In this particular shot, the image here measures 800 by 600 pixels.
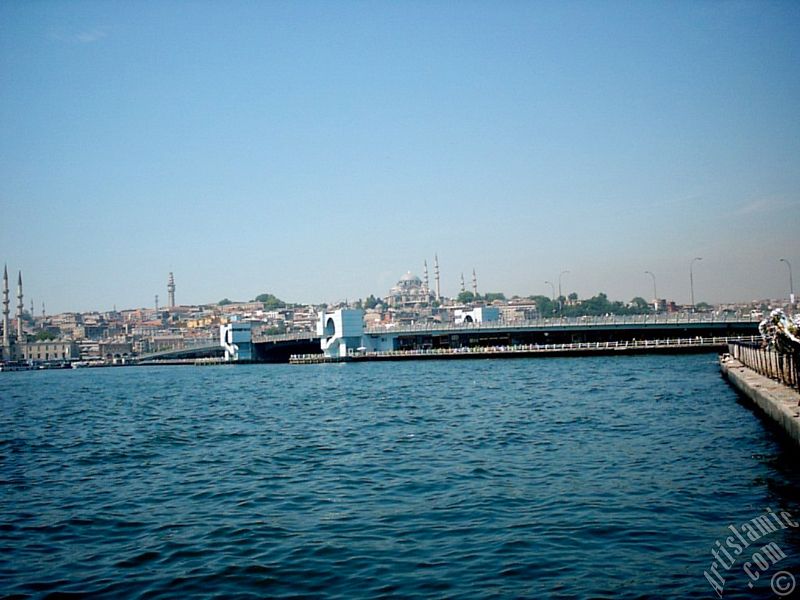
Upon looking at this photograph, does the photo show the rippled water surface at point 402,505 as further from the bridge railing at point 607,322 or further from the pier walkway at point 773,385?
the bridge railing at point 607,322

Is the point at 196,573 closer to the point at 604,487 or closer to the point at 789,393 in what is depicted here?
the point at 604,487

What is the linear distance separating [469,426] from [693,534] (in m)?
13.1

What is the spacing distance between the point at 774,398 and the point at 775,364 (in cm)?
732

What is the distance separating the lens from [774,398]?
20.7 m

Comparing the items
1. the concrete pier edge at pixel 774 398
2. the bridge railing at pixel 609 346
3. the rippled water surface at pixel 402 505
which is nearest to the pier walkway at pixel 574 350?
the bridge railing at pixel 609 346

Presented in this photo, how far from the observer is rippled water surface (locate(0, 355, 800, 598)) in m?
9.36

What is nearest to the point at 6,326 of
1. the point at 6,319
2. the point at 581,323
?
the point at 6,319

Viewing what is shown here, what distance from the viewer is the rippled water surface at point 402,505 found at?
9.36 meters

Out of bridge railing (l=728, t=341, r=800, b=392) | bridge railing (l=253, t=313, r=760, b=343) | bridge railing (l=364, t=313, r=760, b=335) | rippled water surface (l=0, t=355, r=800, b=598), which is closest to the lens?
rippled water surface (l=0, t=355, r=800, b=598)

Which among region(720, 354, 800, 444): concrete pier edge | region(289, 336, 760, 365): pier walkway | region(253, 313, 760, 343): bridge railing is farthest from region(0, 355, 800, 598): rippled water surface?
region(253, 313, 760, 343): bridge railing

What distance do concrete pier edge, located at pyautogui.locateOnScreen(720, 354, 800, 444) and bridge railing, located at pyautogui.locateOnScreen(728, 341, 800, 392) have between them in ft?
0.76

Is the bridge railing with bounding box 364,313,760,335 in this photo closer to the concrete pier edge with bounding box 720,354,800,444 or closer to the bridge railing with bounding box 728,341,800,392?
the bridge railing with bounding box 728,341,800,392

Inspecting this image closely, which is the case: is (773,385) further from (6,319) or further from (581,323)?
(6,319)

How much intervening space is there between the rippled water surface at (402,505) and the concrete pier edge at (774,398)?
0.56 m
